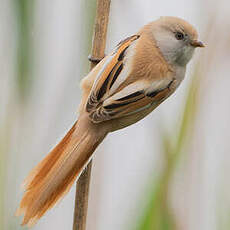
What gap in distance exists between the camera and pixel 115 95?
1353mm

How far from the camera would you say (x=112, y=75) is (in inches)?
54.1

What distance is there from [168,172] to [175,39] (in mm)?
574

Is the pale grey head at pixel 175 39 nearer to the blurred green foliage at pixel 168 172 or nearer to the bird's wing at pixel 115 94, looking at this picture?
the bird's wing at pixel 115 94

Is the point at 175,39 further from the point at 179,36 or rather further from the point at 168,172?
the point at 168,172

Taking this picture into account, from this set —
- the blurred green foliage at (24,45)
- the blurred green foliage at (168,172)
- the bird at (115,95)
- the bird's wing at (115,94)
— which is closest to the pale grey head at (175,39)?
the bird at (115,95)

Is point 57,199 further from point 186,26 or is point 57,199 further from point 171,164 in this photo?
point 186,26

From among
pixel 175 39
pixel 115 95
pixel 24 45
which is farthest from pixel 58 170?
pixel 175 39

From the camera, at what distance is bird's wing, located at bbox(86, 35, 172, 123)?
135 cm

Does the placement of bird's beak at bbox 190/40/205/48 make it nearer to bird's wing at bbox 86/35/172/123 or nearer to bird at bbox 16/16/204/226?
bird at bbox 16/16/204/226

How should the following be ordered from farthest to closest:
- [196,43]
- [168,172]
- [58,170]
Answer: [196,43], [58,170], [168,172]

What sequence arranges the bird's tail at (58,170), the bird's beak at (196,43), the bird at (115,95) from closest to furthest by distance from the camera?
1. the bird's tail at (58,170)
2. the bird at (115,95)
3. the bird's beak at (196,43)

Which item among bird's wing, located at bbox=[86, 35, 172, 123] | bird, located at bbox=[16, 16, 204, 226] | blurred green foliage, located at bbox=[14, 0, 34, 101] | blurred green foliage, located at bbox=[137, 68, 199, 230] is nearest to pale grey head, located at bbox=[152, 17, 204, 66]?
bird, located at bbox=[16, 16, 204, 226]

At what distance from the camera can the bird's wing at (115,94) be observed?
4.42 ft

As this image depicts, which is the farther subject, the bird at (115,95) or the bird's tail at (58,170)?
the bird at (115,95)
